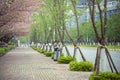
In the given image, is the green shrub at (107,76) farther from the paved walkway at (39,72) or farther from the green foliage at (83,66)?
the green foliage at (83,66)

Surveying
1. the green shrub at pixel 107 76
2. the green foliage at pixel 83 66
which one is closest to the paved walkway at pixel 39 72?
the green foliage at pixel 83 66

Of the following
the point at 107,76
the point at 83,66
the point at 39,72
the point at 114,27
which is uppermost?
the point at 107,76

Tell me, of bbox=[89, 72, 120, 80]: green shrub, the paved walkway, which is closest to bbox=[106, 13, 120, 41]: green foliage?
the paved walkway

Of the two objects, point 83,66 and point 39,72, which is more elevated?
point 83,66

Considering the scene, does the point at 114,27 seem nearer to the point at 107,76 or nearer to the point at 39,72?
the point at 39,72

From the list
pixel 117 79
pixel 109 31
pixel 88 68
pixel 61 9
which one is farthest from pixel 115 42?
pixel 117 79

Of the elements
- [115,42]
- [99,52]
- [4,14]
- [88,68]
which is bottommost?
[115,42]

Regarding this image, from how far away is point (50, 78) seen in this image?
685 inches

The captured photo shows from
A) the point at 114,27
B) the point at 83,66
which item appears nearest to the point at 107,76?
the point at 83,66

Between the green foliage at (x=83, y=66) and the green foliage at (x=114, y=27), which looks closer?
the green foliage at (x=83, y=66)

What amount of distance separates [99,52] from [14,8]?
601cm

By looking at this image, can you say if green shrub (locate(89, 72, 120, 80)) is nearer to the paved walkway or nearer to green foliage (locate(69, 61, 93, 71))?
the paved walkway

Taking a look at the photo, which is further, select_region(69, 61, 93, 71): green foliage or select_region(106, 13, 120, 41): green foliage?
select_region(106, 13, 120, 41): green foliage

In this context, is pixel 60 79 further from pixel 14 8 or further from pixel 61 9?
pixel 61 9
